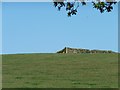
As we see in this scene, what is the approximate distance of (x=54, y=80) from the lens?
25.0 m

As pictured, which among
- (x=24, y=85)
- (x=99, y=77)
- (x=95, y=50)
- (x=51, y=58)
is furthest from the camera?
(x=95, y=50)

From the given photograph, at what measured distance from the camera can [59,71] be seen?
1169 inches

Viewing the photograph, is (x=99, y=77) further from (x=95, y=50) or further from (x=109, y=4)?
(x=95, y=50)

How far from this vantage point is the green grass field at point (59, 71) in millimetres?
23384

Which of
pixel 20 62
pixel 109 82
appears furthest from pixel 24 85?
pixel 20 62

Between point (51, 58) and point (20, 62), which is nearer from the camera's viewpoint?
point (20, 62)

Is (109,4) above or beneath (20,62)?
above

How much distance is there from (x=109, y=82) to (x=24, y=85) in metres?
5.24

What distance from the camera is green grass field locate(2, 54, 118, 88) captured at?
23384mm

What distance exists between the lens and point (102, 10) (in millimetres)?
17844

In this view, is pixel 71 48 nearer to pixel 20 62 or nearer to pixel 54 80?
pixel 20 62

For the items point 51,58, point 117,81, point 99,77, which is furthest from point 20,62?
point 117,81

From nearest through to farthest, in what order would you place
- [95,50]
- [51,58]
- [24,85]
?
[24,85] < [51,58] < [95,50]

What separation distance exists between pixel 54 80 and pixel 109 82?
347 centimetres
